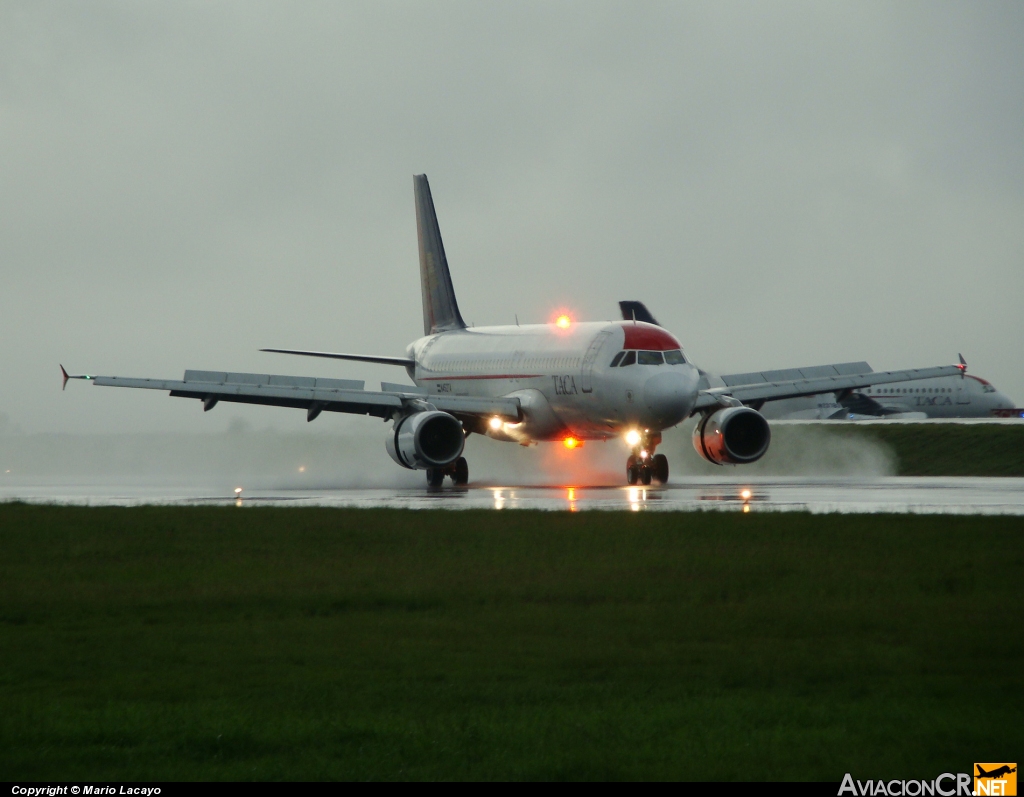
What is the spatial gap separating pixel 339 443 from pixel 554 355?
17820 millimetres

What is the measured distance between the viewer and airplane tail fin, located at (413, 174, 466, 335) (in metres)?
53.3

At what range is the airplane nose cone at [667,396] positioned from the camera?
37.1m

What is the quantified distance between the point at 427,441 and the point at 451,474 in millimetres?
3187

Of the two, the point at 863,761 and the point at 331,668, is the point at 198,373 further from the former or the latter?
the point at 863,761

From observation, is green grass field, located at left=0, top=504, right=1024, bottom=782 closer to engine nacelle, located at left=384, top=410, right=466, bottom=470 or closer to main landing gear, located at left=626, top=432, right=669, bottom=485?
engine nacelle, located at left=384, top=410, right=466, bottom=470

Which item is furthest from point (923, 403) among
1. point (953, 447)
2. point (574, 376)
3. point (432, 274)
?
point (574, 376)

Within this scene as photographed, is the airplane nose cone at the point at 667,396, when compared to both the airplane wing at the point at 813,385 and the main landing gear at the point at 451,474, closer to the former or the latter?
the airplane wing at the point at 813,385

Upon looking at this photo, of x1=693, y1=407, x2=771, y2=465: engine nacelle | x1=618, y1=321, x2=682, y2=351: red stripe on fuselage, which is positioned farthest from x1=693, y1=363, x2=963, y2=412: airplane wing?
x1=618, y1=321, x2=682, y2=351: red stripe on fuselage

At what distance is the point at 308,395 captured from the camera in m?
41.6

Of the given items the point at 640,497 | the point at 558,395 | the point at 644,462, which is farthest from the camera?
the point at 558,395

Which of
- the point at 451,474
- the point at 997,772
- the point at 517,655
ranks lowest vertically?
the point at 997,772

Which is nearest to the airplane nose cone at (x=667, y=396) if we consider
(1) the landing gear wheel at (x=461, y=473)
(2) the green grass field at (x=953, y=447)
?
(1) the landing gear wheel at (x=461, y=473)

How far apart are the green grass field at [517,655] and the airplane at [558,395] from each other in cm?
1765

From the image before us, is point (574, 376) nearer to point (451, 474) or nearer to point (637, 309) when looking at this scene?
point (451, 474)
